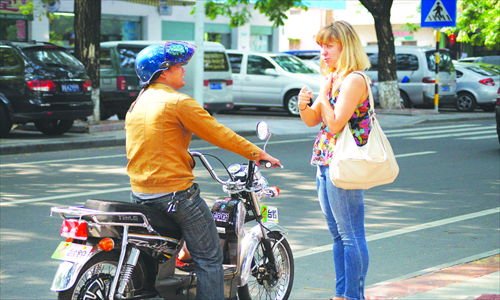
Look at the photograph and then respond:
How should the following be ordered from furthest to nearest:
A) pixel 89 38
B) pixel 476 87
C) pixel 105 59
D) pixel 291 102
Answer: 1. pixel 476 87
2. pixel 291 102
3. pixel 105 59
4. pixel 89 38

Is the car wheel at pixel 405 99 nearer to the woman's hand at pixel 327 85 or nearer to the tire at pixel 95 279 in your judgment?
the woman's hand at pixel 327 85

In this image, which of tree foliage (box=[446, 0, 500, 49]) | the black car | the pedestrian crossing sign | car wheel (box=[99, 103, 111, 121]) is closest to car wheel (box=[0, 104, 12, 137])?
the black car

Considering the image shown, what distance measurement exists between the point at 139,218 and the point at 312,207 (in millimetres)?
4321

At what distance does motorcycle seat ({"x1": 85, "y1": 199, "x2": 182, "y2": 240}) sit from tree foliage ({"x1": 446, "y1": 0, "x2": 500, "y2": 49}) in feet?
74.3

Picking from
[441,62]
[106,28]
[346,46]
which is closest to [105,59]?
[106,28]

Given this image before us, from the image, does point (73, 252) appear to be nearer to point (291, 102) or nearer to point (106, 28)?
point (291, 102)

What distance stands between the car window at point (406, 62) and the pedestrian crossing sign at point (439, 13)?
2343 millimetres

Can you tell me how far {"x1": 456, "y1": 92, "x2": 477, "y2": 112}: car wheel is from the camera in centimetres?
2119

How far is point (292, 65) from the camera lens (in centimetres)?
1927

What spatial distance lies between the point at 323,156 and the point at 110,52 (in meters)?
13.8

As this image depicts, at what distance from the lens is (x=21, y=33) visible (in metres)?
21.9

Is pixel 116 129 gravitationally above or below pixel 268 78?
below

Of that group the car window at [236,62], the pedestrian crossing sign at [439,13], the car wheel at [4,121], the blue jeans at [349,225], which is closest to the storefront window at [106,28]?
the car window at [236,62]

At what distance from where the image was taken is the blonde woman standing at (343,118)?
12.3ft
